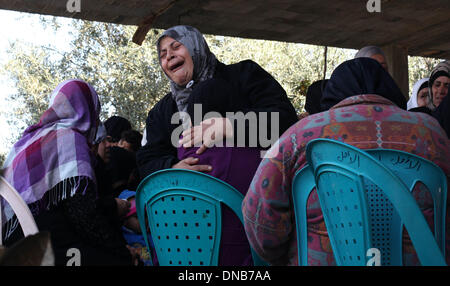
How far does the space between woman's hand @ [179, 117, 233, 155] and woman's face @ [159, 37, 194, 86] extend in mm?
691

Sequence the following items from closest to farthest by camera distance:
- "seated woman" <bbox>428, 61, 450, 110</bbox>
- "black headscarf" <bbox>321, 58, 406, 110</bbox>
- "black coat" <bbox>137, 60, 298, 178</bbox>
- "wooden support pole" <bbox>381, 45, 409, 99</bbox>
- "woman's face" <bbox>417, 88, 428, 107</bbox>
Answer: "black headscarf" <bbox>321, 58, 406, 110</bbox> → "black coat" <bbox>137, 60, 298, 178</bbox> → "seated woman" <bbox>428, 61, 450, 110</bbox> → "woman's face" <bbox>417, 88, 428, 107</bbox> → "wooden support pole" <bbox>381, 45, 409, 99</bbox>

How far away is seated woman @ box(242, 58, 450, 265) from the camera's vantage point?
1488mm

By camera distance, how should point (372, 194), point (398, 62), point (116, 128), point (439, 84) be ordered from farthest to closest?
point (398, 62), point (116, 128), point (439, 84), point (372, 194)

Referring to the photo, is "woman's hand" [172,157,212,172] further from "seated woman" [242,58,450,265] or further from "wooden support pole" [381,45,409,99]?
"wooden support pole" [381,45,409,99]

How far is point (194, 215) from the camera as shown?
1796mm

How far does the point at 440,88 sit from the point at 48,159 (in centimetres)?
310

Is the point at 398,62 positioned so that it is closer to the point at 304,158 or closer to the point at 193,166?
the point at 193,166

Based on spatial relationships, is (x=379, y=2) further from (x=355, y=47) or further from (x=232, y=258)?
(x=232, y=258)

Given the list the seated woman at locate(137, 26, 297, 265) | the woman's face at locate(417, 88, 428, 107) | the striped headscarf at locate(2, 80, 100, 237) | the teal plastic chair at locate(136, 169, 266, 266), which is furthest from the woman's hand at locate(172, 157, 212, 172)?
the woman's face at locate(417, 88, 428, 107)

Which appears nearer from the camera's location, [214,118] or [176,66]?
[214,118]

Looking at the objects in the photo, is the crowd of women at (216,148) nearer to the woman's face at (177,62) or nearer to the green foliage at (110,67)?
the woman's face at (177,62)

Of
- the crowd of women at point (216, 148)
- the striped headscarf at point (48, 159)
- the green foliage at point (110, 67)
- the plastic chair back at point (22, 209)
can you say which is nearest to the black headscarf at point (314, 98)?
the crowd of women at point (216, 148)

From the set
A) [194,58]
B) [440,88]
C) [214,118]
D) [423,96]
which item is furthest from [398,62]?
[214,118]
